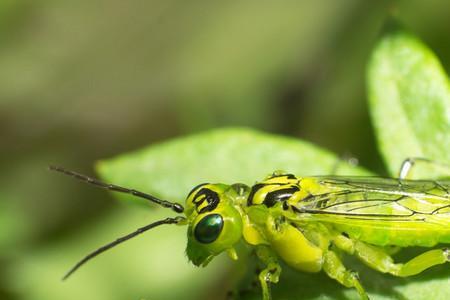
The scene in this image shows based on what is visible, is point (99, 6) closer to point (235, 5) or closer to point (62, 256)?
point (235, 5)

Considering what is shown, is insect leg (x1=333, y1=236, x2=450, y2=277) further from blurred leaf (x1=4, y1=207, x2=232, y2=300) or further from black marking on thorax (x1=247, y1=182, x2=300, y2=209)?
blurred leaf (x1=4, y1=207, x2=232, y2=300)

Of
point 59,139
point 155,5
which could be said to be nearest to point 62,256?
point 59,139

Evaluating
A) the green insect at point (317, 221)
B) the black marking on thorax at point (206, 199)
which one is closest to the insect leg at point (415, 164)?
the green insect at point (317, 221)

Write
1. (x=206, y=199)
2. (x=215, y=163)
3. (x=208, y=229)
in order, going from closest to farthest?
1. (x=208, y=229)
2. (x=206, y=199)
3. (x=215, y=163)

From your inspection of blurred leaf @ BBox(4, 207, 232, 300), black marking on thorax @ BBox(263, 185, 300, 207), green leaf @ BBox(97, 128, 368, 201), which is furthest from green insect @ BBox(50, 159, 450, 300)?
blurred leaf @ BBox(4, 207, 232, 300)

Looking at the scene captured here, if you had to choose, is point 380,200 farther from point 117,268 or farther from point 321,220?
→ point 117,268

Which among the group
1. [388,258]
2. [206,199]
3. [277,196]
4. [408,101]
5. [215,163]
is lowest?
[388,258]

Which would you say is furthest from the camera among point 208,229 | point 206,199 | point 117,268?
point 117,268

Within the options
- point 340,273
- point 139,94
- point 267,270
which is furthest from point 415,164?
point 139,94
